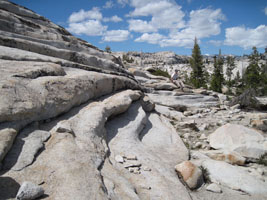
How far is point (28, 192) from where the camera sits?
2.86 metres

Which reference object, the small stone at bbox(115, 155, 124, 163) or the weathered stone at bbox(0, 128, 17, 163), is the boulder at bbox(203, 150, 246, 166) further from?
the weathered stone at bbox(0, 128, 17, 163)

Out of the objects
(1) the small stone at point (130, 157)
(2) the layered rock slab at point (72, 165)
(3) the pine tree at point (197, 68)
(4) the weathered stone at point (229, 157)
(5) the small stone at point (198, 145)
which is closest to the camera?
(2) the layered rock slab at point (72, 165)


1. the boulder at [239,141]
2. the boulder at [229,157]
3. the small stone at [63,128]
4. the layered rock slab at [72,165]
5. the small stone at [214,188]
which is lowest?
the small stone at [214,188]

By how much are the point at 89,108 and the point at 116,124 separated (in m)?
1.62

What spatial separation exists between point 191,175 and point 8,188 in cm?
497

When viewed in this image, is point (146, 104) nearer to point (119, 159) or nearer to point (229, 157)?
point (229, 157)

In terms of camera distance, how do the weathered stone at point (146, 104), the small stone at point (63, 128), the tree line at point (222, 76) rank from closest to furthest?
the small stone at point (63, 128) → the weathered stone at point (146, 104) → the tree line at point (222, 76)

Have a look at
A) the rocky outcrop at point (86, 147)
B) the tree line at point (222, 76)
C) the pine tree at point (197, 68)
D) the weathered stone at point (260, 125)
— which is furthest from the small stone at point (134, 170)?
the pine tree at point (197, 68)

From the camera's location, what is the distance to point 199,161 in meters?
7.04

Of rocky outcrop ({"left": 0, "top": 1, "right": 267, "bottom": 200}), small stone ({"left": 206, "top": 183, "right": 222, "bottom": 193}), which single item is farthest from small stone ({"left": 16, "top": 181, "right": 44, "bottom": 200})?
small stone ({"left": 206, "top": 183, "right": 222, "bottom": 193})

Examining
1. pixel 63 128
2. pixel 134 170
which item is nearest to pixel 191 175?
pixel 134 170

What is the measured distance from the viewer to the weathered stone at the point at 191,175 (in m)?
5.61

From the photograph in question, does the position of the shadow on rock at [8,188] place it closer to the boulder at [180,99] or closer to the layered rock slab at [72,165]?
the layered rock slab at [72,165]

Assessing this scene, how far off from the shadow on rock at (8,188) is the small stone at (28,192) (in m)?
0.25
